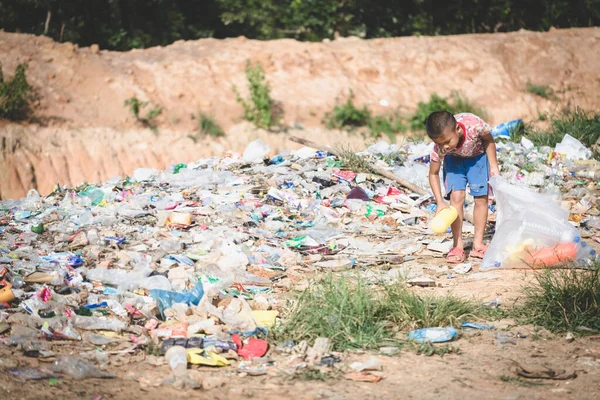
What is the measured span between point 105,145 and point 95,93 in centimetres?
117

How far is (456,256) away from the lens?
486cm

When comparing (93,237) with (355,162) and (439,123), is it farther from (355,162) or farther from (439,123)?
(355,162)

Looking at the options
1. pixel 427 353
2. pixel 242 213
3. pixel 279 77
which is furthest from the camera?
pixel 279 77

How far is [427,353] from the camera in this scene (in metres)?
3.25

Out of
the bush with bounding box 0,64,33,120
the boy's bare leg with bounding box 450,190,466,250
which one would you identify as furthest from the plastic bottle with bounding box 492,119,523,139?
the bush with bounding box 0,64,33,120

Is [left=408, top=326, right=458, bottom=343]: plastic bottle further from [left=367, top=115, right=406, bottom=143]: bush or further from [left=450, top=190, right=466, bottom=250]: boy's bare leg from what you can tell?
[left=367, top=115, right=406, bottom=143]: bush

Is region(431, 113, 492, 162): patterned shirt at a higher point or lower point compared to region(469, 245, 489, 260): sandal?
higher

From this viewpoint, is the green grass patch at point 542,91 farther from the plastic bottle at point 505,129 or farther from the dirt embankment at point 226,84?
the plastic bottle at point 505,129

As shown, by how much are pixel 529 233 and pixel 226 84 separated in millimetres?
7885

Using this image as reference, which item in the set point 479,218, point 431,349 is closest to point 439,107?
point 479,218

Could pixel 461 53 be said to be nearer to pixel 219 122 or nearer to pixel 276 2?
pixel 276 2

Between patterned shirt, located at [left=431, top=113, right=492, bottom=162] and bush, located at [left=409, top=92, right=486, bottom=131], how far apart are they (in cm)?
675

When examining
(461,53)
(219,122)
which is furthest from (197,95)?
(461,53)

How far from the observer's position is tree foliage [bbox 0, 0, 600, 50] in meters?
12.0
